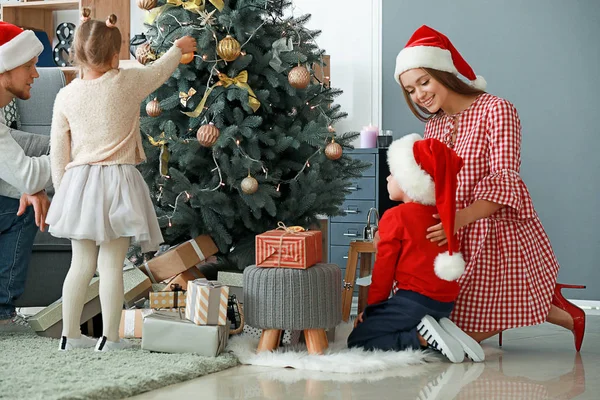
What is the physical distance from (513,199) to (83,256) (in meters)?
1.31

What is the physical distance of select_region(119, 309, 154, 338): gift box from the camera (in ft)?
8.76

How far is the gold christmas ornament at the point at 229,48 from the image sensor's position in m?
2.77

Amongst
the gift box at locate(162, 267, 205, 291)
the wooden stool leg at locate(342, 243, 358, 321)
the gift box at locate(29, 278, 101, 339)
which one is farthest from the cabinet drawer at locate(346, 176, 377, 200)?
the gift box at locate(29, 278, 101, 339)

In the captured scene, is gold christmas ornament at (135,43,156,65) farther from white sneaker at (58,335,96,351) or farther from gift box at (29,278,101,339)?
white sneaker at (58,335,96,351)

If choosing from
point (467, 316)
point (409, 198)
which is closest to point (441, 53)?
point (409, 198)

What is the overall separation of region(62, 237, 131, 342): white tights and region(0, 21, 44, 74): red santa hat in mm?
695

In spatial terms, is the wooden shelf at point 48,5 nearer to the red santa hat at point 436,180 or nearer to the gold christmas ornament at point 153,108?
the gold christmas ornament at point 153,108

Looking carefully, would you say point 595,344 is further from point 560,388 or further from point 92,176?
point 92,176

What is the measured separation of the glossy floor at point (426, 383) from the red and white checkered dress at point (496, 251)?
0.46 ft

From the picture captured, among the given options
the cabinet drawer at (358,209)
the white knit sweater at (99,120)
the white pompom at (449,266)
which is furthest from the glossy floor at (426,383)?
the cabinet drawer at (358,209)

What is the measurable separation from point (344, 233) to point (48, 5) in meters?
2.39

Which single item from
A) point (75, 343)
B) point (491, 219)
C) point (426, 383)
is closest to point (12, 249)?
point (75, 343)

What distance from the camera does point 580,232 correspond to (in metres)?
4.37

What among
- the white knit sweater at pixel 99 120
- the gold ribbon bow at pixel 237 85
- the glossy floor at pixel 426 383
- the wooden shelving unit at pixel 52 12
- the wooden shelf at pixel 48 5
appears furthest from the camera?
the wooden shelf at pixel 48 5
